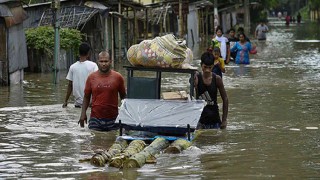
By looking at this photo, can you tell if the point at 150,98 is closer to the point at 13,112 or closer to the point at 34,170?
the point at 34,170

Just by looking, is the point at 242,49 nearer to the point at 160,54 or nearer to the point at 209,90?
the point at 209,90

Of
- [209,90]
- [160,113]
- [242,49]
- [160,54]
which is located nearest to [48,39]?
[242,49]

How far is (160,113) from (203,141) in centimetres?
98

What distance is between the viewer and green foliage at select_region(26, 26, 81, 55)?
2469cm

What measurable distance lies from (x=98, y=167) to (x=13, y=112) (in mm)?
6028

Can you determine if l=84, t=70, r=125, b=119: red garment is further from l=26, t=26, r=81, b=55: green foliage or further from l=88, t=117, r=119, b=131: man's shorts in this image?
l=26, t=26, r=81, b=55: green foliage

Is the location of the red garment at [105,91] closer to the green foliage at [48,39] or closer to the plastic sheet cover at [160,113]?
the plastic sheet cover at [160,113]

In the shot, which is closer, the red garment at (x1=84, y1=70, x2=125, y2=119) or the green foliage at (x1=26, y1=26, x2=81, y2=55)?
the red garment at (x1=84, y1=70, x2=125, y2=119)

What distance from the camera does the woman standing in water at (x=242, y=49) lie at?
2642 centimetres

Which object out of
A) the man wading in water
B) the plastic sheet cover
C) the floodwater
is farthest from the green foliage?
the plastic sheet cover

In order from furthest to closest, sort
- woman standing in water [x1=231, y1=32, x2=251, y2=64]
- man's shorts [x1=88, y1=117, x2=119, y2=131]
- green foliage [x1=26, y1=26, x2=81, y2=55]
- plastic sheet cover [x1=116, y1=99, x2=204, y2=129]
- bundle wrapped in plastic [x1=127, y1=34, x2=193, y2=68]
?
1. woman standing in water [x1=231, y1=32, x2=251, y2=64]
2. green foliage [x1=26, y1=26, x2=81, y2=55]
3. man's shorts [x1=88, y1=117, x2=119, y2=131]
4. bundle wrapped in plastic [x1=127, y1=34, x2=193, y2=68]
5. plastic sheet cover [x1=116, y1=99, x2=204, y2=129]

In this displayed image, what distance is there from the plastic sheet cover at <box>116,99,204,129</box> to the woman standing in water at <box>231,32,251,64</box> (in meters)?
15.2

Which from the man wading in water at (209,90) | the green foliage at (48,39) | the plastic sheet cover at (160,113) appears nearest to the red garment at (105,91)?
the plastic sheet cover at (160,113)

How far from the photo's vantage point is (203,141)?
11.5m
